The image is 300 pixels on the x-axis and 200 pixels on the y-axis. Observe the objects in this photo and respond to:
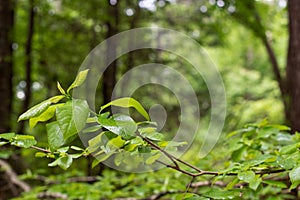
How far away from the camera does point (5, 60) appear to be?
2871mm

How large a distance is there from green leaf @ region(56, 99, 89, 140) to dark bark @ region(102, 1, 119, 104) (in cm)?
221

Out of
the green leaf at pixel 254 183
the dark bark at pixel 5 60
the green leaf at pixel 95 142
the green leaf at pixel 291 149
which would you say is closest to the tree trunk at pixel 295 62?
the green leaf at pixel 291 149

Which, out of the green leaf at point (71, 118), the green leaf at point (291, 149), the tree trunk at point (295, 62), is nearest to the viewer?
the green leaf at point (71, 118)

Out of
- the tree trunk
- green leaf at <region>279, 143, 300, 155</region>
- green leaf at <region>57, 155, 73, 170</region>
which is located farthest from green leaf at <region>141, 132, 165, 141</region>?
the tree trunk

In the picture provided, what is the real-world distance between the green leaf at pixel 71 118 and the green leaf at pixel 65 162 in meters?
0.12

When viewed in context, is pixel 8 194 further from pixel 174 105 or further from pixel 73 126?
pixel 174 105

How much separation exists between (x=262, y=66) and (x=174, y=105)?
8.62 ft

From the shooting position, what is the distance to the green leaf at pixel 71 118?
25.5 inches

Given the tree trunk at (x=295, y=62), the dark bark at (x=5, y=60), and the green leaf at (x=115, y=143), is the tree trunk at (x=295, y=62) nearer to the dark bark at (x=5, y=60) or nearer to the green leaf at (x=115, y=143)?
the green leaf at (x=115, y=143)

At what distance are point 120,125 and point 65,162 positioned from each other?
0.49 ft

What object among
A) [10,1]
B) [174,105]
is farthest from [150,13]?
[174,105]

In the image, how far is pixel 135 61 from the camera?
11.7 feet

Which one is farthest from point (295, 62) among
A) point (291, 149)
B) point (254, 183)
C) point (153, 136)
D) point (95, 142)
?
point (95, 142)

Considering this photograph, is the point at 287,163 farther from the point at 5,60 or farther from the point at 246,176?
the point at 5,60
